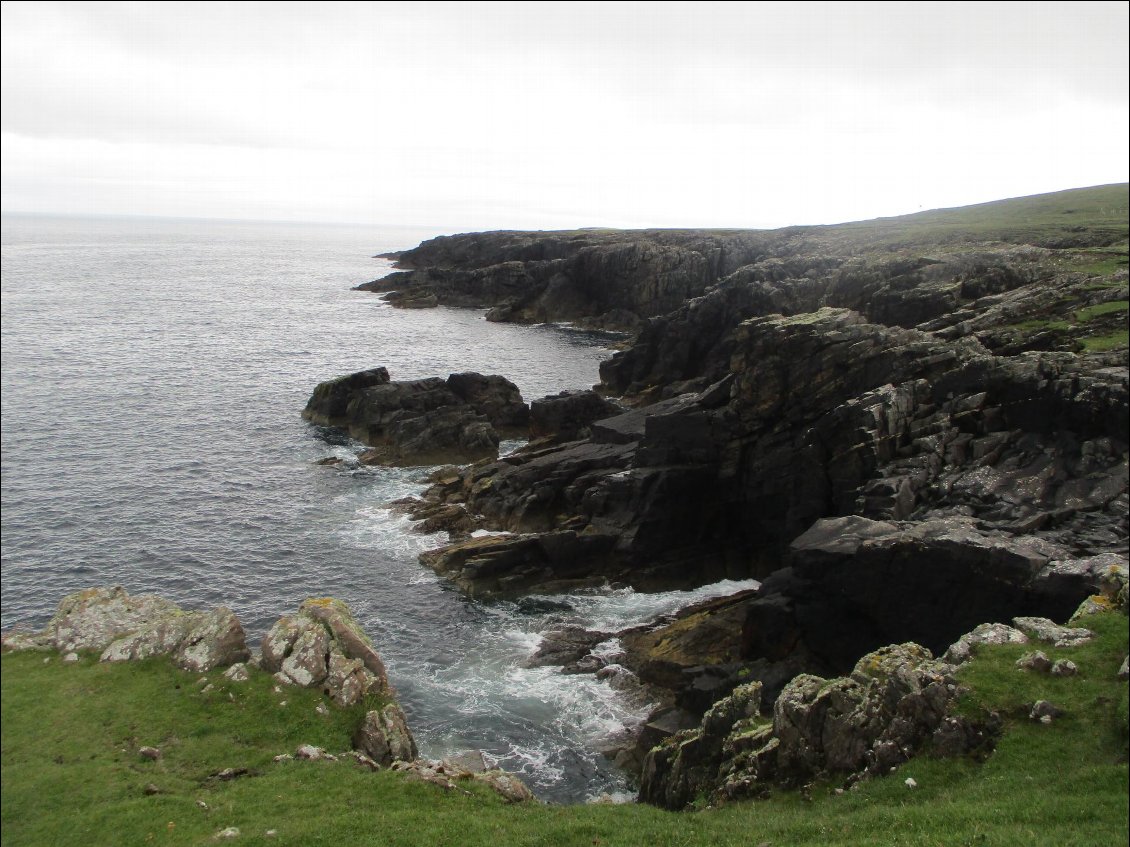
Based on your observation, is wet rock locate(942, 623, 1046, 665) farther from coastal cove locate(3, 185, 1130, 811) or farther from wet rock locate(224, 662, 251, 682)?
wet rock locate(224, 662, 251, 682)

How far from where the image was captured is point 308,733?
2652cm

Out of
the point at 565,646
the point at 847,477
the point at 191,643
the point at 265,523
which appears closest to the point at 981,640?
the point at 847,477

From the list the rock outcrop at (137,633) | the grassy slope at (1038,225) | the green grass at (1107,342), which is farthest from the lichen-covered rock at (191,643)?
the grassy slope at (1038,225)

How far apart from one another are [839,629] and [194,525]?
43431 millimetres

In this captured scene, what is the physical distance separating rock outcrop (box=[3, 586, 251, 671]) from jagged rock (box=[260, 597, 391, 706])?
5.71ft

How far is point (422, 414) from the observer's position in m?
72.9

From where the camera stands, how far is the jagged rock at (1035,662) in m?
21.4

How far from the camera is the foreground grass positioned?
17109mm

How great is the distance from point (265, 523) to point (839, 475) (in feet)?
129

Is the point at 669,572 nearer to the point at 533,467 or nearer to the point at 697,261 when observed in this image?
the point at 533,467

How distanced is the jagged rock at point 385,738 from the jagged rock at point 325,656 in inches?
44.9

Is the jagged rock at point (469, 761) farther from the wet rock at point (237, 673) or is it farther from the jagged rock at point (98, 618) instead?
the jagged rock at point (98, 618)

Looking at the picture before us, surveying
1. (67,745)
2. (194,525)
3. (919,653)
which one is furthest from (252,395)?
(919,653)

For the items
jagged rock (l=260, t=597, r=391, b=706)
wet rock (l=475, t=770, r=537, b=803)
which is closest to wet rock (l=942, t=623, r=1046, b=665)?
wet rock (l=475, t=770, r=537, b=803)
